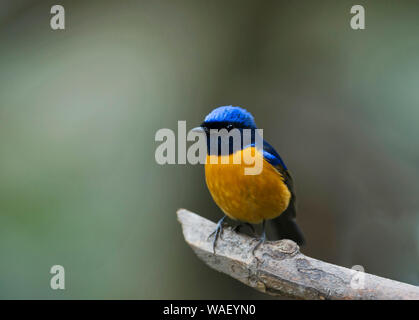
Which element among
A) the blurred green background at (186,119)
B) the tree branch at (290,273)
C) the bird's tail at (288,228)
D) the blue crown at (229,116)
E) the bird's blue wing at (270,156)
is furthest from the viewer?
the blurred green background at (186,119)

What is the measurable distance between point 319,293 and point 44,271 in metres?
1.87

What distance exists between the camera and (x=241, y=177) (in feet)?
6.52

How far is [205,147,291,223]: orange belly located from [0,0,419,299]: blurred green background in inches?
36.9

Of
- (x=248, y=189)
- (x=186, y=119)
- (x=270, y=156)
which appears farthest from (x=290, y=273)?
(x=186, y=119)

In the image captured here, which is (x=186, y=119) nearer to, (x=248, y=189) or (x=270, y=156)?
(x=270, y=156)

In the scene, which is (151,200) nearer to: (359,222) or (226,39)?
(226,39)

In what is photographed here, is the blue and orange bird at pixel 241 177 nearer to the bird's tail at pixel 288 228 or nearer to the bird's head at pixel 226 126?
the bird's head at pixel 226 126

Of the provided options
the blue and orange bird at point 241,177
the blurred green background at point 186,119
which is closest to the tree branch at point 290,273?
the blue and orange bird at point 241,177

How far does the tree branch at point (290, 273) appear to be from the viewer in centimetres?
162

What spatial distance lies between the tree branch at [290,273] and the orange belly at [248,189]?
167 mm

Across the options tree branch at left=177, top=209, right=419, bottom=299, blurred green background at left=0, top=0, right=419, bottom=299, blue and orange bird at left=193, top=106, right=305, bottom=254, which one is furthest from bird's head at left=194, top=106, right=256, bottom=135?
blurred green background at left=0, top=0, right=419, bottom=299

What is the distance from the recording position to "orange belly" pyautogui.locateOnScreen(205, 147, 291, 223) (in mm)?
1990

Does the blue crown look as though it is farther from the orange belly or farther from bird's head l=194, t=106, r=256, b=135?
the orange belly

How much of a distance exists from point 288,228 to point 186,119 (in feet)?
4.01
